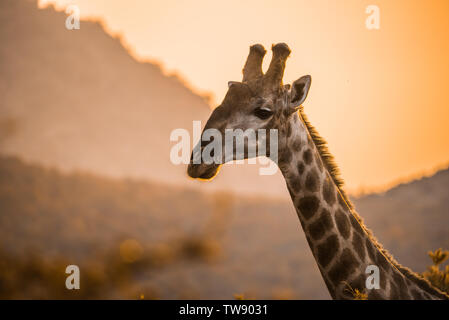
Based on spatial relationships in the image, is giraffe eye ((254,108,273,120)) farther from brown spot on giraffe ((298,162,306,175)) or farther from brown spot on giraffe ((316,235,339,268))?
brown spot on giraffe ((316,235,339,268))

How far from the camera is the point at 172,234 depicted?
6022cm

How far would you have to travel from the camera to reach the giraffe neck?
5160 millimetres

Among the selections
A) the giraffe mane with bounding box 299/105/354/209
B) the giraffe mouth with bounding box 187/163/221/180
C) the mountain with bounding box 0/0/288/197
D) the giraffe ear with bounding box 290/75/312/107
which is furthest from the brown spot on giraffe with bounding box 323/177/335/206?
the mountain with bounding box 0/0/288/197

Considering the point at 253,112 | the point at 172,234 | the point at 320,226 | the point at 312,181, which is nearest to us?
the point at 253,112

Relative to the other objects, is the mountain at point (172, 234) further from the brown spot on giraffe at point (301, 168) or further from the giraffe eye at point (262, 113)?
the giraffe eye at point (262, 113)

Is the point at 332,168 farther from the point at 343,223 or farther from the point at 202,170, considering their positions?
the point at 202,170

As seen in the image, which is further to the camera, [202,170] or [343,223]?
[343,223]

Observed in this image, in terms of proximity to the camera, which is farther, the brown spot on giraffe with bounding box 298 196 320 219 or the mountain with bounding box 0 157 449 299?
the mountain with bounding box 0 157 449 299

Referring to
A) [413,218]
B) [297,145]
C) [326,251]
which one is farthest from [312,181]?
[413,218]

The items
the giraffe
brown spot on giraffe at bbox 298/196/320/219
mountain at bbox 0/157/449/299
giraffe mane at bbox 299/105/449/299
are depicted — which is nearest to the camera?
the giraffe

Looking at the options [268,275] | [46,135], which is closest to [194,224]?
[268,275]

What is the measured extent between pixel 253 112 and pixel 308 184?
3.67 ft

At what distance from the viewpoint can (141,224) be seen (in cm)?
6209
